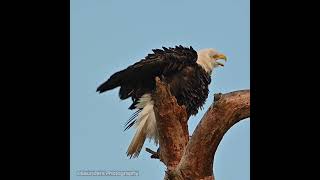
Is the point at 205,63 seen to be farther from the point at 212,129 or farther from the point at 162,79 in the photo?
the point at 212,129

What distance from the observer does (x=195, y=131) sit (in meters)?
4.25

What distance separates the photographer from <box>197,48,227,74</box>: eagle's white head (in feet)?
18.0

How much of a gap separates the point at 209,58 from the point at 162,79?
59cm

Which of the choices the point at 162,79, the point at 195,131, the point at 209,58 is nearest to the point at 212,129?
the point at 195,131

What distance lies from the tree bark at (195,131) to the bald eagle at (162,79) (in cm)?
62

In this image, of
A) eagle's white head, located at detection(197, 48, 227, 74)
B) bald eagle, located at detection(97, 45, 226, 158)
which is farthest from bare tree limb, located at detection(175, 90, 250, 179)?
eagle's white head, located at detection(197, 48, 227, 74)

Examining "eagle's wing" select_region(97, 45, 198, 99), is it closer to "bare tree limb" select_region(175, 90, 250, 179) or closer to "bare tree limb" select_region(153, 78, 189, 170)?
"bare tree limb" select_region(153, 78, 189, 170)

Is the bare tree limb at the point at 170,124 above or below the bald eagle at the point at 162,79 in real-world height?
below

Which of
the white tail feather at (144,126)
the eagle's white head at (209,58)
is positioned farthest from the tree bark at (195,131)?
the eagle's white head at (209,58)

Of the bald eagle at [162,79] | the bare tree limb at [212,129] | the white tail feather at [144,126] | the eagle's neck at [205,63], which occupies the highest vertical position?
the eagle's neck at [205,63]

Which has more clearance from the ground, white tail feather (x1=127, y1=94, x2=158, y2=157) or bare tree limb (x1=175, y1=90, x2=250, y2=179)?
A: white tail feather (x1=127, y1=94, x2=158, y2=157)

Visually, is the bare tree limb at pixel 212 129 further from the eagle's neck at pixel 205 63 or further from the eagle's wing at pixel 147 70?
the eagle's neck at pixel 205 63

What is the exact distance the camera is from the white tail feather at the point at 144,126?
17.2ft

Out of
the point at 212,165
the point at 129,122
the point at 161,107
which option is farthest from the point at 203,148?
the point at 129,122
